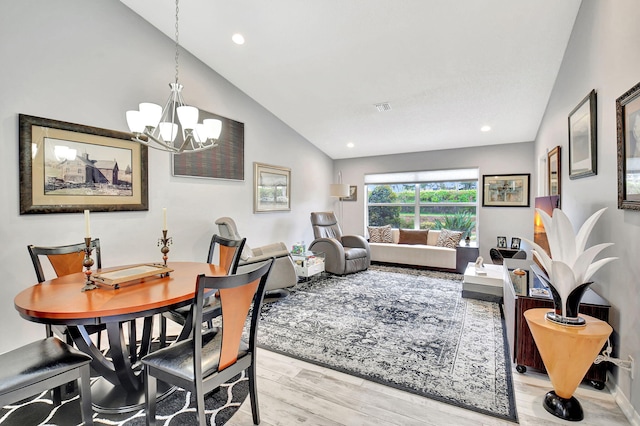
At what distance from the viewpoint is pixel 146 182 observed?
127 inches

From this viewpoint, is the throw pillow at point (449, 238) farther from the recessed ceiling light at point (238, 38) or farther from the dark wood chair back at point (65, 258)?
the dark wood chair back at point (65, 258)

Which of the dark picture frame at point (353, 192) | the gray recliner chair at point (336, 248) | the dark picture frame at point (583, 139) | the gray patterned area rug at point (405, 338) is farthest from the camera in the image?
the dark picture frame at point (353, 192)

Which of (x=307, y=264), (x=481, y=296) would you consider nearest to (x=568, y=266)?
(x=481, y=296)

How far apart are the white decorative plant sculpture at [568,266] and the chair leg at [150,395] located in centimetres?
226

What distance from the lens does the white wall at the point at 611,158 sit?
64.2 inches

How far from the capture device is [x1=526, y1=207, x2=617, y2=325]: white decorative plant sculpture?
5.55ft

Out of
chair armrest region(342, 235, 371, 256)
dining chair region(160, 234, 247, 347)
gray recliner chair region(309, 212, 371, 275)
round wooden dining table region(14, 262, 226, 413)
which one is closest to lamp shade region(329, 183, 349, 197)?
gray recliner chair region(309, 212, 371, 275)

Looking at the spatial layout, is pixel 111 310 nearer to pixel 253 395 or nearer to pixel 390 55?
pixel 253 395

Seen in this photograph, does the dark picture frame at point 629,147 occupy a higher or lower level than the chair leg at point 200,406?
higher

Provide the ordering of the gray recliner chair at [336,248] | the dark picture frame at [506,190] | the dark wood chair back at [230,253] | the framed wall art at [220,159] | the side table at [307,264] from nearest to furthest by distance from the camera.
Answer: the dark wood chair back at [230,253]
the framed wall art at [220,159]
the side table at [307,264]
the gray recliner chair at [336,248]
the dark picture frame at [506,190]

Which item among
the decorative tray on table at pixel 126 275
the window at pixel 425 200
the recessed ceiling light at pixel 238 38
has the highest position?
the recessed ceiling light at pixel 238 38

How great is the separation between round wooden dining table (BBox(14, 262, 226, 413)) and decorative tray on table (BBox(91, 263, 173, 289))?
0.10 feet

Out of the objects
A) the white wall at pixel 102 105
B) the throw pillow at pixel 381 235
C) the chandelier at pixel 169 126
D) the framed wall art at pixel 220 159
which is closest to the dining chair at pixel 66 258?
the white wall at pixel 102 105

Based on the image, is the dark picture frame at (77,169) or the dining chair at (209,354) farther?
the dark picture frame at (77,169)
